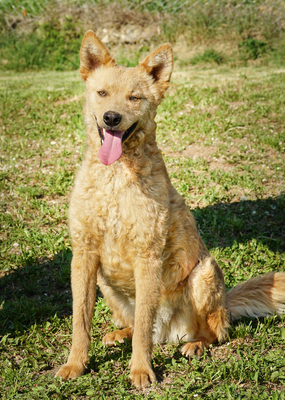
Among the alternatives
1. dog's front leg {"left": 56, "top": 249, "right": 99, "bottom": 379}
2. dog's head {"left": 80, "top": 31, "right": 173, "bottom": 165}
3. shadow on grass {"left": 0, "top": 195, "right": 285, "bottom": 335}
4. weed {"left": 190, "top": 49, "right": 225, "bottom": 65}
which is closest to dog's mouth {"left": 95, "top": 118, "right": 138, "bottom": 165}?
dog's head {"left": 80, "top": 31, "right": 173, "bottom": 165}

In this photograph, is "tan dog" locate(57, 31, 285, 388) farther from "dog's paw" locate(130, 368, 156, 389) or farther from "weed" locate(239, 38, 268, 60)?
"weed" locate(239, 38, 268, 60)

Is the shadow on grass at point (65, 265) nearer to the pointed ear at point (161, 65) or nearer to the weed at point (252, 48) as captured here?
the pointed ear at point (161, 65)

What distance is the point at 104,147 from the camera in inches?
123

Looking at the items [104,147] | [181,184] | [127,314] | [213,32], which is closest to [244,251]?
[181,184]

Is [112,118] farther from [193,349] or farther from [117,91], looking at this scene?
[193,349]

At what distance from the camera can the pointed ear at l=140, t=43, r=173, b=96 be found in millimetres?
3389

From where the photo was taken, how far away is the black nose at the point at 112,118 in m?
3.02

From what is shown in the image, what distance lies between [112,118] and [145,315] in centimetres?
155

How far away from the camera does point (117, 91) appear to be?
3.30 metres

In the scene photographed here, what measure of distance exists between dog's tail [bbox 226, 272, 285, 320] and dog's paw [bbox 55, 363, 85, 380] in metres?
1.54

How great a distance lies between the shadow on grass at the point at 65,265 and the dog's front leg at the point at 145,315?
1.31m

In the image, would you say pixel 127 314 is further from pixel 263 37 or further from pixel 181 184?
pixel 263 37

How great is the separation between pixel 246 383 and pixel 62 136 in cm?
550

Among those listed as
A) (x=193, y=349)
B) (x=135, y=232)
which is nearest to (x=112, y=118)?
(x=135, y=232)
